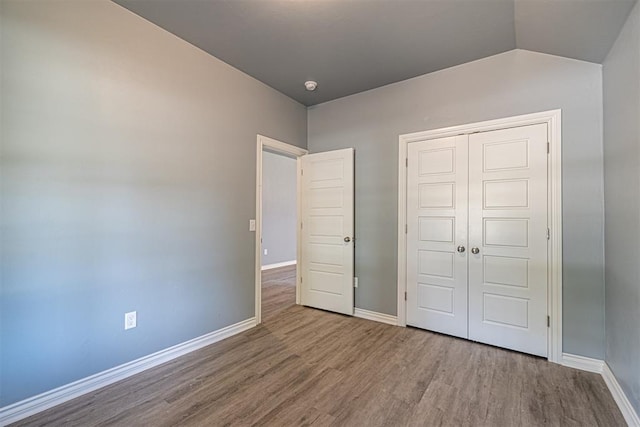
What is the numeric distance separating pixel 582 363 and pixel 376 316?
1.80 m

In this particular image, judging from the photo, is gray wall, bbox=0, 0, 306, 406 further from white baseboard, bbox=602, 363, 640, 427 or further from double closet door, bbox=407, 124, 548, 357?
white baseboard, bbox=602, 363, 640, 427

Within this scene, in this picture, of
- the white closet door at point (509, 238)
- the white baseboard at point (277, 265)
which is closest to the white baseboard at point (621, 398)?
the white closet door at point (509, 238)

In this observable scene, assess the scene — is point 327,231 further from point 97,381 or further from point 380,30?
point 97,381

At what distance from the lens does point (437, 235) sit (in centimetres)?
297

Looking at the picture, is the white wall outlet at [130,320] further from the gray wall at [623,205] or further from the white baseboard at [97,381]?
the gray wall at [623,205]

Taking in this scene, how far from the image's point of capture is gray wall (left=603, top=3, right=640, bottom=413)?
64.9 inches

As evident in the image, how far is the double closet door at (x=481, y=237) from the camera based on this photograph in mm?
2480

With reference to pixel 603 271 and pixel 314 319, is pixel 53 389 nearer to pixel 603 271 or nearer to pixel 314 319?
pixel 314 319

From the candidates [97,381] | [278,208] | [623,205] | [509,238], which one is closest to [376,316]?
[509,238]

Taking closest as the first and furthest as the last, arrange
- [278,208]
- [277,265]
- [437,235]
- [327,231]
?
[437,235]
[327,231]
[277,265]
[278,208]

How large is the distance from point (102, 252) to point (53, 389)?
0.89 m

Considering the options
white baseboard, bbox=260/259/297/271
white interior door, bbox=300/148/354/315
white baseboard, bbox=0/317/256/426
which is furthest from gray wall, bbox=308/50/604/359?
white baseboard, bbox=260/259/297/271

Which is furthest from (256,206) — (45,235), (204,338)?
(45,235)

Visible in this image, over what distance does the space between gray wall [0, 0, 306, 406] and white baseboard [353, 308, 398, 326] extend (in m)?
1.46
